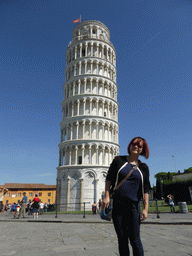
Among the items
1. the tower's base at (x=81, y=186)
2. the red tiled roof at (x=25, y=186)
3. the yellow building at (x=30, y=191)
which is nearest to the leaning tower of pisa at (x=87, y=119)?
the tower's base at (x=81, y=186)

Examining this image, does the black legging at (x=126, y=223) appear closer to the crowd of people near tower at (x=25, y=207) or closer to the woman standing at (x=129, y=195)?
the woman standing at (x=129, y=195)

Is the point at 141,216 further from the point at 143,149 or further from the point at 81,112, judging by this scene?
the point at 81,112

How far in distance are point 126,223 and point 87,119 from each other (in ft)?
111

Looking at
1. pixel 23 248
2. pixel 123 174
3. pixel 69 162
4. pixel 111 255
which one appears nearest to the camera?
pixel 123 174

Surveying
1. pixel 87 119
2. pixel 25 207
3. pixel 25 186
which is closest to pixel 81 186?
pixel 87 119

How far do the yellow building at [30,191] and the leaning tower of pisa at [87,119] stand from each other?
3523 cm

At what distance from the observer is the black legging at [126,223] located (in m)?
2.51

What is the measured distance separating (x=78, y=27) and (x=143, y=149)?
49.3m

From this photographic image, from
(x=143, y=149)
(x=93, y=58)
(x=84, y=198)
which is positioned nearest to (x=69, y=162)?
(x=84, y=198)

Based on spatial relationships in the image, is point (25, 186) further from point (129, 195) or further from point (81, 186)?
point (129, 195)

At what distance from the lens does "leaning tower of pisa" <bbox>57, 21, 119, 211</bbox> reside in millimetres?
33312

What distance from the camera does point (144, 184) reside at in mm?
2809

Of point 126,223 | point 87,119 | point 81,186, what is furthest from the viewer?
point 87,119

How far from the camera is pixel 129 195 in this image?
261 cm
